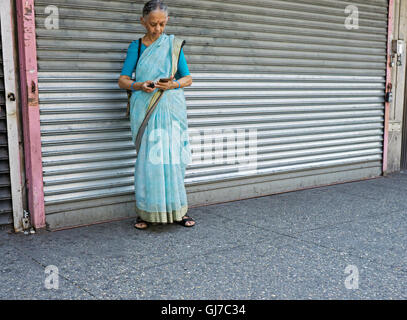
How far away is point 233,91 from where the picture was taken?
5.62m

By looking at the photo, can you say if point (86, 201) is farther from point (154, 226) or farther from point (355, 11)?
point (355, 11)

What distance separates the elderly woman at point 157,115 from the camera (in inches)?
170

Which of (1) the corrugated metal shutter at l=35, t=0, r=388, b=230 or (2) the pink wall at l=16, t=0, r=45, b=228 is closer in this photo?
(2) the pink wall at l=16, t=0, r=45, b=228

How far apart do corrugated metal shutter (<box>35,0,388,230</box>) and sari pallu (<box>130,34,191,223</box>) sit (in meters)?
0.45

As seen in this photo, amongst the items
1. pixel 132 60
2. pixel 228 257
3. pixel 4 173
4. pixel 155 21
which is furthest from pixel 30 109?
pixel 228 257

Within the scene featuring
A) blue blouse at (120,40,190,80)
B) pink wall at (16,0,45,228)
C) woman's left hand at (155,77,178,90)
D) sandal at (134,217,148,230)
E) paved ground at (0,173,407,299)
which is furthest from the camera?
sandal at (134,217,148,230)

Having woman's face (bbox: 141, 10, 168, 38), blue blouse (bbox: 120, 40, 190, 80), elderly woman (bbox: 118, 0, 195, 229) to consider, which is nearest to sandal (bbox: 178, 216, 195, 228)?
elderly woman (bbox: 118, 0, 195, 229)

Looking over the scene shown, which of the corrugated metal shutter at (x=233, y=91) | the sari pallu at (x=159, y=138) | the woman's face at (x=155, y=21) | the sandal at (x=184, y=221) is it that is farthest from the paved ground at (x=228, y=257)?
the woman's face at (x=155, y=21)

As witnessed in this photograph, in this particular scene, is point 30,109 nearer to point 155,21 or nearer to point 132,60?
point 132,60

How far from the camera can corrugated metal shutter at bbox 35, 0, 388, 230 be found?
176 inches

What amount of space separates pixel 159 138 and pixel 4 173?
143 cm

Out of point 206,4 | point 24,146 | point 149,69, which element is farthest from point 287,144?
point 24,146

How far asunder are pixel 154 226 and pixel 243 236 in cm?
90

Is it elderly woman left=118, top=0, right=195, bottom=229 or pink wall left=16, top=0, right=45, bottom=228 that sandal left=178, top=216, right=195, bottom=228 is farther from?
pink wall left=16, top=0, right=45, bottom=228
